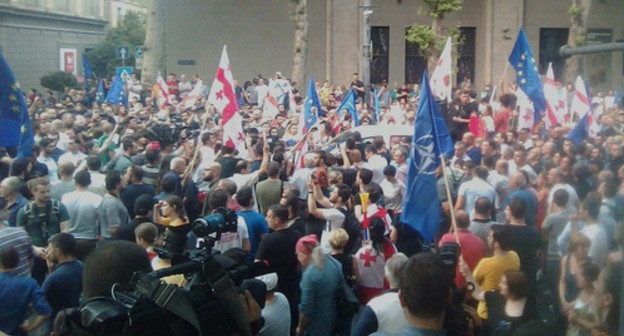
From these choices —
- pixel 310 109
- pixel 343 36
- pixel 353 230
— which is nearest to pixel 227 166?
pixel 353 230

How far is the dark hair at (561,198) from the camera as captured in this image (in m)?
9.09

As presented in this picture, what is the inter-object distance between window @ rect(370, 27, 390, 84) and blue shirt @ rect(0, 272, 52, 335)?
28252 millimetres

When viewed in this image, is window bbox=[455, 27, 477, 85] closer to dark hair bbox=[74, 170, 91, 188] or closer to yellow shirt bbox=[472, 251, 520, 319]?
dark hair bbox=[74, 170, 91, 188]

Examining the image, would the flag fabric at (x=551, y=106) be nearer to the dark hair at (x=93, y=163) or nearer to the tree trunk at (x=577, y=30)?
the dark hair at (x=93, y=163)

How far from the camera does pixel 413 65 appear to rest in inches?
1364

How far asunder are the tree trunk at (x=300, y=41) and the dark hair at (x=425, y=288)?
26.8 metres

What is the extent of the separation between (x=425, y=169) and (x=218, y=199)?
79.3 inches

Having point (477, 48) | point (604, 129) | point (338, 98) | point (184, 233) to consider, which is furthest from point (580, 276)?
point (477, 48)

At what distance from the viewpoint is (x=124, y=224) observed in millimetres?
8828

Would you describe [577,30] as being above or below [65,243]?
above

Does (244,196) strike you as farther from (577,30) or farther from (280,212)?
(577,30)

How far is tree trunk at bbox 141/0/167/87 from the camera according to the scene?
31.1 m

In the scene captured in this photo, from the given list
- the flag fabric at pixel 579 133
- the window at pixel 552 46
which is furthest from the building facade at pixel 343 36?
the flag fabric at pixel 579 133

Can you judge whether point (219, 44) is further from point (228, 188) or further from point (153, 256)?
point (153, 256)
